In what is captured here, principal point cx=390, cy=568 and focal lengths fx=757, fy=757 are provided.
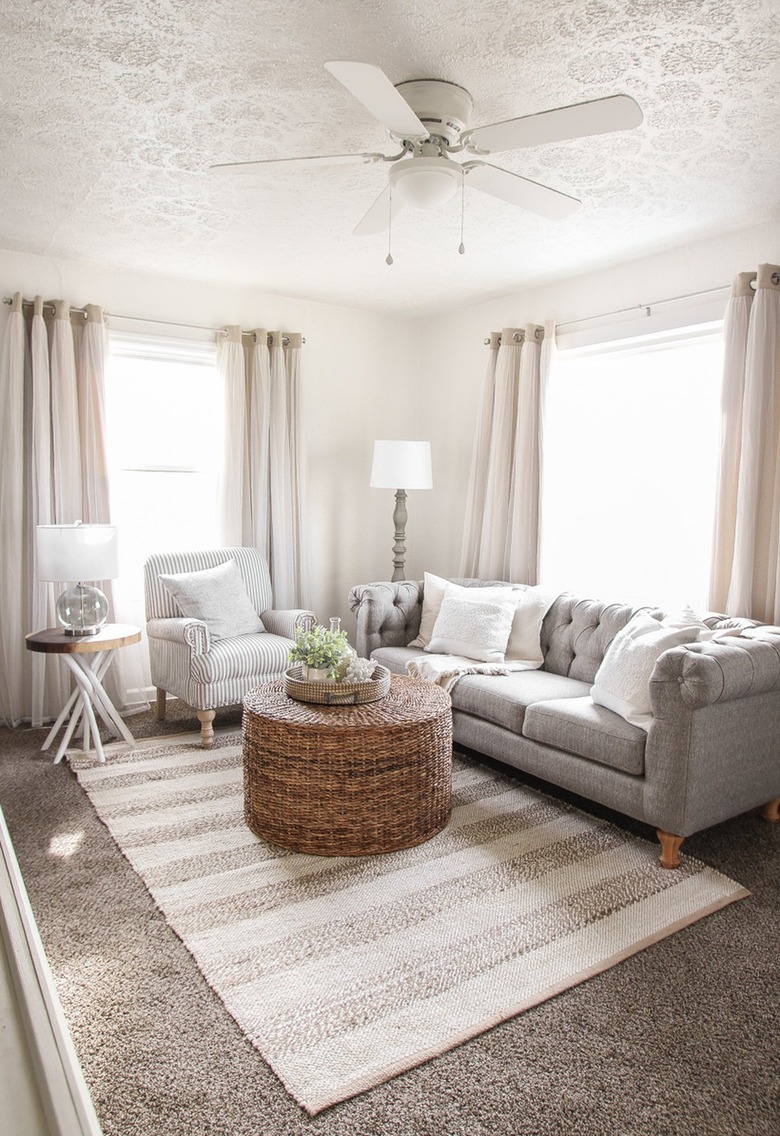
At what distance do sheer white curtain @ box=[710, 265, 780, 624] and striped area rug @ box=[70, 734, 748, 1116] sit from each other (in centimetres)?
130

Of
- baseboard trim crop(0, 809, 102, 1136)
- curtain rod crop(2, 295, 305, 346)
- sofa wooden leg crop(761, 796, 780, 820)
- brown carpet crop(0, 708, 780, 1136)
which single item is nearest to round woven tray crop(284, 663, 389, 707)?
brown carpet crop(0, 708, 780, 1136)

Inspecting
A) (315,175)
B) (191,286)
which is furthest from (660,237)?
(191,286)

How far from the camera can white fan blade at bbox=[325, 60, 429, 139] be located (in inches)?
68.1

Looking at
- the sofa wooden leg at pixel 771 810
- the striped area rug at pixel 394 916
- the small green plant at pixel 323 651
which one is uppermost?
the small green plant at pixel 323 651

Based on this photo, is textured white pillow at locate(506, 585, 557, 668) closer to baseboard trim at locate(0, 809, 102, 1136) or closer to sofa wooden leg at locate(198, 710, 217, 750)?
sofa wooden leg at locate(198, 710, 217, 750)

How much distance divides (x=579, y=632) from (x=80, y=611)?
252 centimetres

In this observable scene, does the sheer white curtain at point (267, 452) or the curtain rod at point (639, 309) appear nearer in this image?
the curtain rod at point (639, 309)

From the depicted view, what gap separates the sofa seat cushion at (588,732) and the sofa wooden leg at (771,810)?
0.73 metres

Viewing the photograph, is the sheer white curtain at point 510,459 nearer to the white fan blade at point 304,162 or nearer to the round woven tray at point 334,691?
the round woven tray at point 334,691

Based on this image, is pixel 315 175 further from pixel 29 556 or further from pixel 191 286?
pixel 29 556

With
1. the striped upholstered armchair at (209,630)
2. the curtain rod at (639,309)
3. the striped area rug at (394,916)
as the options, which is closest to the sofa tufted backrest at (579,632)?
the striped area rug at (394,916)

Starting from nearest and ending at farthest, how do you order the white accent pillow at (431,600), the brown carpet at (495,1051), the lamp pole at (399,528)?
the brown carpet at (495,1051), the white accent pillow at (431,600), the lamp pole at (399,528)

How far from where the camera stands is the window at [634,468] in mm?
3869

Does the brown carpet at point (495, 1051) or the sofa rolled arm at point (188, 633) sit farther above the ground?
the sofa rolled arm at point (188, 633)
